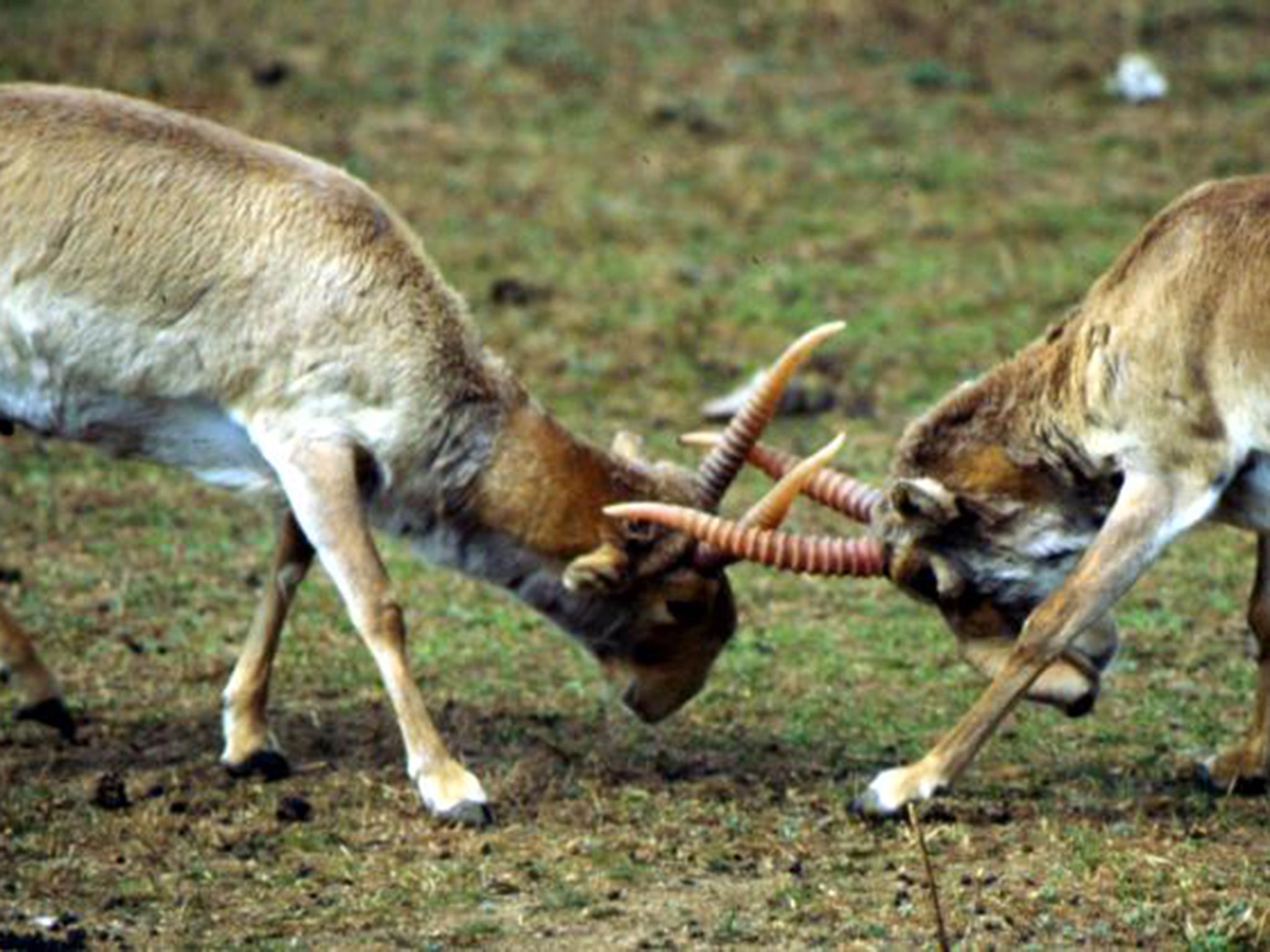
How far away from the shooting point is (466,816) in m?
8.25

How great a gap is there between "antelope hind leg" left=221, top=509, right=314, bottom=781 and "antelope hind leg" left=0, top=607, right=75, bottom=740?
0.52 meters

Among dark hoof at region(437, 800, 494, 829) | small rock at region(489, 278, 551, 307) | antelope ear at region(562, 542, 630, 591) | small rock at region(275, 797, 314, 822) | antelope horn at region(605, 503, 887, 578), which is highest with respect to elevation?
antelope horn at region(605, 503, 887, 578)

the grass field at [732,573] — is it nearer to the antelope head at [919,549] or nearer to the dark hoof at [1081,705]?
the dark hoof at [1081,705]

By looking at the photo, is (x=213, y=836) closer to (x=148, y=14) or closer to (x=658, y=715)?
(x=658, y=715)

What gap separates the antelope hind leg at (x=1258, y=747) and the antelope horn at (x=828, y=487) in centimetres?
124

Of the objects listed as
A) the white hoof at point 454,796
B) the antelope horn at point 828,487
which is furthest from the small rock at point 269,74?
the white hoof at point 454,796

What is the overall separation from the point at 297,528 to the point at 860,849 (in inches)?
90.2

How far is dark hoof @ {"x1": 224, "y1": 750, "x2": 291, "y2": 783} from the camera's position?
878 cm

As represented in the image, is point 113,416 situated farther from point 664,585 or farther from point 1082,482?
point 1082,482

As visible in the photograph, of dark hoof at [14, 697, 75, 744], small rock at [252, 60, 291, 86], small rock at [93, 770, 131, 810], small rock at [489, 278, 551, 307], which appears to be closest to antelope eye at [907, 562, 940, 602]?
small rock at [93, 770, 131, 810]

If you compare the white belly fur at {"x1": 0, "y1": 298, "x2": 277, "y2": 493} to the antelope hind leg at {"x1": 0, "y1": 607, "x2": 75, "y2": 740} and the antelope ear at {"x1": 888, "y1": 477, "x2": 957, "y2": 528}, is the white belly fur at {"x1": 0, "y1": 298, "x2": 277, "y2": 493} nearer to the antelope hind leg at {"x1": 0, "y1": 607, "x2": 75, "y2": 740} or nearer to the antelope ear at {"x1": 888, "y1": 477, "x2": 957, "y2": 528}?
the antelope hind leg at {"x1": 0, "y1": 607, "x2": 75, "y2": 740}

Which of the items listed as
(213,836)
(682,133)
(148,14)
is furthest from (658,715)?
(148,14)

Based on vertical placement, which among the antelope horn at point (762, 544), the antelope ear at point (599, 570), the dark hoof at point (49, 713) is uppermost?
the antelope horn at point (762, 544)

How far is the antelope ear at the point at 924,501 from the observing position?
852 cm
